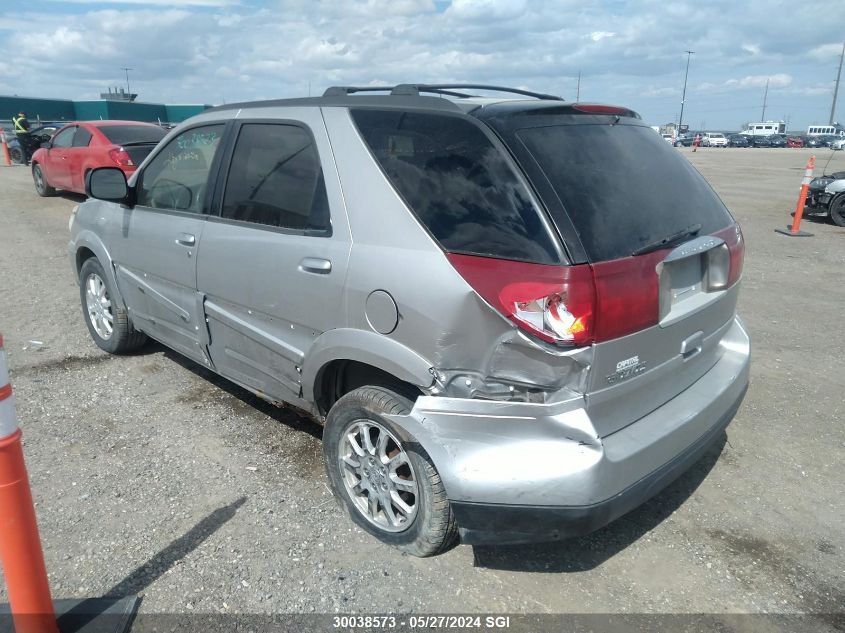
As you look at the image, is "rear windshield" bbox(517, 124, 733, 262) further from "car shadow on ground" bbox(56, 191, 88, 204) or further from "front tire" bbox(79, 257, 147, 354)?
"car shadow on ground" bbox(56, 191, 88, 204)

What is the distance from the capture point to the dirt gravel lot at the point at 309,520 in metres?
2.62

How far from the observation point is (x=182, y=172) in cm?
405

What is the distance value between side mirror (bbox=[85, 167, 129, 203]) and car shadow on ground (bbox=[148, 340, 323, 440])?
133cm

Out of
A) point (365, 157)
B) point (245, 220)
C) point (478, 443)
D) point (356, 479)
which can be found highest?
point (365, 157)

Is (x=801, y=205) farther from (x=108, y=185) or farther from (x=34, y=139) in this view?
(x=34, y=139)

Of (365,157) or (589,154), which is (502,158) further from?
(365,157)

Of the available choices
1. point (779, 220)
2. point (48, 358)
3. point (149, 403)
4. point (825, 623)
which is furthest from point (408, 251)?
point (779, 220)

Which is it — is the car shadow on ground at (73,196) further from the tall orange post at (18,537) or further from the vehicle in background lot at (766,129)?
the vehicle in background lot at (766,129)

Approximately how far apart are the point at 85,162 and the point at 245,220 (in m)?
10.4

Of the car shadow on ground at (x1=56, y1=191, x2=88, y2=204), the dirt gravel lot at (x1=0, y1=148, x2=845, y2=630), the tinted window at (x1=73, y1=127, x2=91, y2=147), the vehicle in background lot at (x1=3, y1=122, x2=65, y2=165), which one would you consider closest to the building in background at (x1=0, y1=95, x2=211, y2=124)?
the vehicle in background lot at (x1=3, y1=122, x2=65, y2=165)

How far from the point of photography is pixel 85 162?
39.3 ft

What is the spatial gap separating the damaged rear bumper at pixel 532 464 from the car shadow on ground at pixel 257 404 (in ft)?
4.74

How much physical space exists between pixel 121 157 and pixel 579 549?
10832mm

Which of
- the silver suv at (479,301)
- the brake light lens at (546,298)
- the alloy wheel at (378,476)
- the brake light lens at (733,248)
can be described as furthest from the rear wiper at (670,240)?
the alloy wheel at (378,476)
